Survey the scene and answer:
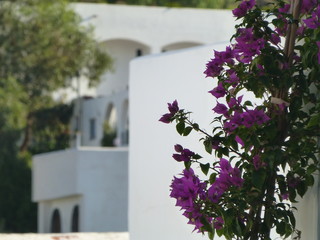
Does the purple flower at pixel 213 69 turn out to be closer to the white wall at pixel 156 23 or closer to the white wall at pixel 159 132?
the white wall at pixel 159 132

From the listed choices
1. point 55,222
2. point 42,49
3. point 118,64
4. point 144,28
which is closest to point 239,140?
point 55,222

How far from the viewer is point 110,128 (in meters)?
43.2

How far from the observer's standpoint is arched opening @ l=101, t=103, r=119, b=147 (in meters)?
41.7

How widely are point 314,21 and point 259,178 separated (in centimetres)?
79

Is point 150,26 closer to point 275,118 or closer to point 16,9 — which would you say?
point 16,9

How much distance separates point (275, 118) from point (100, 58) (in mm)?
40290

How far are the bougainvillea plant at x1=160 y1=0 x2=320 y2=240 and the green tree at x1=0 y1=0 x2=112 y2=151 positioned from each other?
3812 centimetres

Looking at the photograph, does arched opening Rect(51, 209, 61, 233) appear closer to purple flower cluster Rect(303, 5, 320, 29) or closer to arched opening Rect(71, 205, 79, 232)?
arched opening Rect(71, 205, 79, 232)

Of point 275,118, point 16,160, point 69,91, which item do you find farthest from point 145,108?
point 69,91

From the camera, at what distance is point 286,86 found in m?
5.49

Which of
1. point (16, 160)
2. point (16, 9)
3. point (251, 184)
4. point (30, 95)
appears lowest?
point (251, 184)

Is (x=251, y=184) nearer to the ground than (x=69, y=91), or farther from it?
nearer to the ground

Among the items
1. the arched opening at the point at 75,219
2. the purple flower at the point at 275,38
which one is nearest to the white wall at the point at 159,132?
the purple flower at the point at 275,38

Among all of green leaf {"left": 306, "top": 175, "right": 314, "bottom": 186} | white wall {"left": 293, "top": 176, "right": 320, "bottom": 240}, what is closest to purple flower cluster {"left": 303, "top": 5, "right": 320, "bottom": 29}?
green leaf {"left": 306, "top": 175, "right": 314, "bottom": 186}
